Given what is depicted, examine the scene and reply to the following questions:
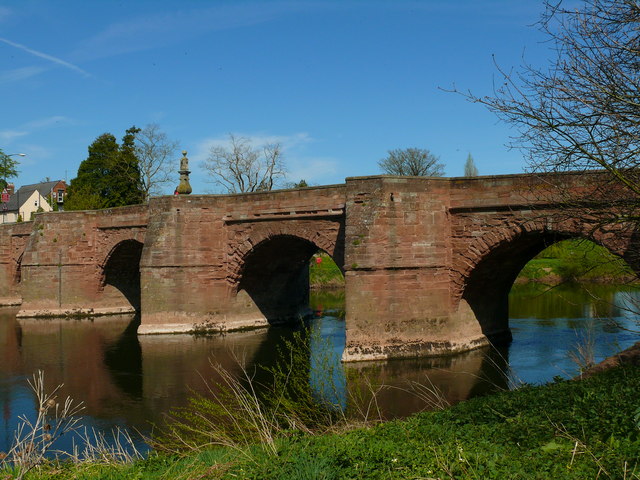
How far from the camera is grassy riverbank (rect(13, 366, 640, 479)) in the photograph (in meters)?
5.63

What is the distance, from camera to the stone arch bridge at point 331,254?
17.0 m

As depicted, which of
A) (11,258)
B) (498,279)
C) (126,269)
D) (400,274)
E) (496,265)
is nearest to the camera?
(400,274)

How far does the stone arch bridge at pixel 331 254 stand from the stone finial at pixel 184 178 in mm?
1139

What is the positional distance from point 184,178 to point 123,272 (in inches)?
322

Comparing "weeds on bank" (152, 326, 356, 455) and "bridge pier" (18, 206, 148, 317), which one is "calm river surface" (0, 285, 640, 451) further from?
"bridge pier" (18, 206, 148, 317)

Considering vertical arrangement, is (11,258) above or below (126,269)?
above

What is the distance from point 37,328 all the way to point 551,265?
97.7 feet

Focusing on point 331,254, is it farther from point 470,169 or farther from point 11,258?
point 470,169

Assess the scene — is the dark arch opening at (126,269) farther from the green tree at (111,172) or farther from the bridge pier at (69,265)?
the green tree at (111,172)

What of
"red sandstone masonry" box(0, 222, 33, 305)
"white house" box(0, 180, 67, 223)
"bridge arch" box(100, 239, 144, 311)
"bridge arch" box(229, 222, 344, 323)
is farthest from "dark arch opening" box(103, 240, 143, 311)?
"white house" box(0, 180, 67, 223)

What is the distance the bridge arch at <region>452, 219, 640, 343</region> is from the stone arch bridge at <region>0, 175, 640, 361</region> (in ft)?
0.13

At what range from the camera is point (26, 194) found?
70375mm

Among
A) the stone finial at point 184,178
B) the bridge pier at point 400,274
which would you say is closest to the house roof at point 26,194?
the stone finial at point 184,178

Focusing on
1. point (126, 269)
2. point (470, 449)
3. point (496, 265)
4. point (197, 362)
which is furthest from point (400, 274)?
point (126, 269)
